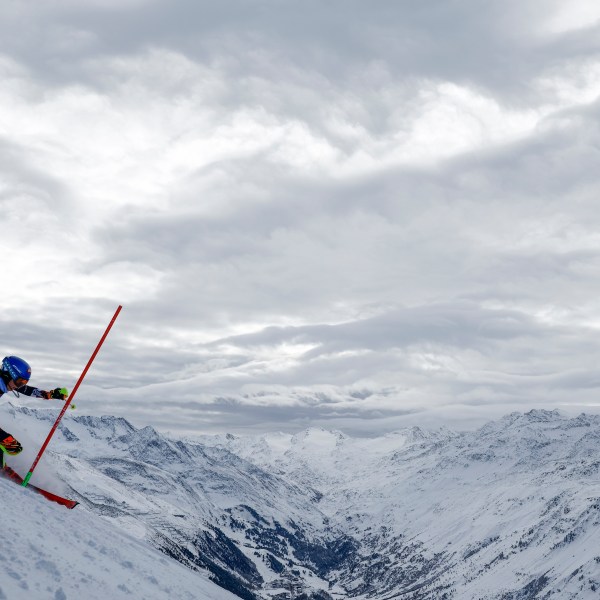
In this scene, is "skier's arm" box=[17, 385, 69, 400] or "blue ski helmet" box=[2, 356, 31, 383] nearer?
"blue ski helmet" box=[2, 356, 31, 383]

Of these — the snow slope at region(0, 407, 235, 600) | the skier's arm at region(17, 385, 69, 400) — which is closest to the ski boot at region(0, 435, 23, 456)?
the snow slope at region(0, 407, 235, 600)

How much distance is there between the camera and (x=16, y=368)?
25.2 metres

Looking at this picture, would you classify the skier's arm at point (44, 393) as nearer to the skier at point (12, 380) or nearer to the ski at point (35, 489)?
the skier at point (12, 380)

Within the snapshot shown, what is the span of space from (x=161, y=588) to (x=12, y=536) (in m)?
7.32

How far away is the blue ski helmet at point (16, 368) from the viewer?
25109mm

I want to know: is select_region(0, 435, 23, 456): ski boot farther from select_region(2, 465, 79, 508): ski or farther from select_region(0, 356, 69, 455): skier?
select_region(2, 465, 79, 508): ski

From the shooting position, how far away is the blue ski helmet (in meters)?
25.1

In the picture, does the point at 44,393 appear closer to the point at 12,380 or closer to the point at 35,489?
the point at 12,380

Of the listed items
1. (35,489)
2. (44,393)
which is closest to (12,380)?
(44,393)

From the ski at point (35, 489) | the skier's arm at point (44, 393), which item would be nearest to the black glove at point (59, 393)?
the skier's arm at point (44, 393)

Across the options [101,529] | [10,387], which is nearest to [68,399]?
[10,387]

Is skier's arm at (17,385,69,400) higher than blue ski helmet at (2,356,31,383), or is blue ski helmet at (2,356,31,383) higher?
blue ski helmet at (2,356,31,383)

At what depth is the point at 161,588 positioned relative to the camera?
2348cm

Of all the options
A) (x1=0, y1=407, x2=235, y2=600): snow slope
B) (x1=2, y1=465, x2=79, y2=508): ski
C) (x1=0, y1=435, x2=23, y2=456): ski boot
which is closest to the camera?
(x1=0, y1=407, x2=235, y2=600): snow slope
